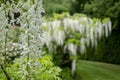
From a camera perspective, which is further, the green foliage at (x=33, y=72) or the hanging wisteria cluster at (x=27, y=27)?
the green foliage at (x=33, y=72)

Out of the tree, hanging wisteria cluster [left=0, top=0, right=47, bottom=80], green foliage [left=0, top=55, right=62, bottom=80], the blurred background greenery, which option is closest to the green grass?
the blurred background greenery

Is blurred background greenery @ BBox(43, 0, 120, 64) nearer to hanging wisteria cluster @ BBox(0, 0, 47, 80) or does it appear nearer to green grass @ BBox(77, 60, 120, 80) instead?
green grass @ BBox(77, 60, 120, 80)

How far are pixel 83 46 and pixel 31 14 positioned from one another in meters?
9.36

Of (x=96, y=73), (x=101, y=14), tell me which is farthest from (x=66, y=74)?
(x=101, y=14)

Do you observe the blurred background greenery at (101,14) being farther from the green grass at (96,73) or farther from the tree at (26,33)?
the tree at (26,33)

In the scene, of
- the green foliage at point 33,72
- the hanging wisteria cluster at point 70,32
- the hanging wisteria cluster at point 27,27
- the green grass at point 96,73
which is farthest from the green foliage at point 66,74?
the hanging wisteria cluster at point 27,27

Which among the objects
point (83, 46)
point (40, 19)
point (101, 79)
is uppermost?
point (40, 19)

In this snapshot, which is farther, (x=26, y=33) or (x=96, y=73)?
(x=96, y=73)

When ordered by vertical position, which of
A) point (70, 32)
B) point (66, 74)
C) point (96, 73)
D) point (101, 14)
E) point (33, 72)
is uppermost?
point (33, 72)

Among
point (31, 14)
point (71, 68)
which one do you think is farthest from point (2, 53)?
point (71, 68)

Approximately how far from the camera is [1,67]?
4.73m

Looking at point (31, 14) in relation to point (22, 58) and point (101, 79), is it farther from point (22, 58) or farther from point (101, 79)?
point (101, 79)

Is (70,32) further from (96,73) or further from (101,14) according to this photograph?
(101,14)

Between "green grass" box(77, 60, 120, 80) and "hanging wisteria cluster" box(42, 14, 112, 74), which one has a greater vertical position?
"hanging wisteria cluster" box(42, 14, 112, 74)
